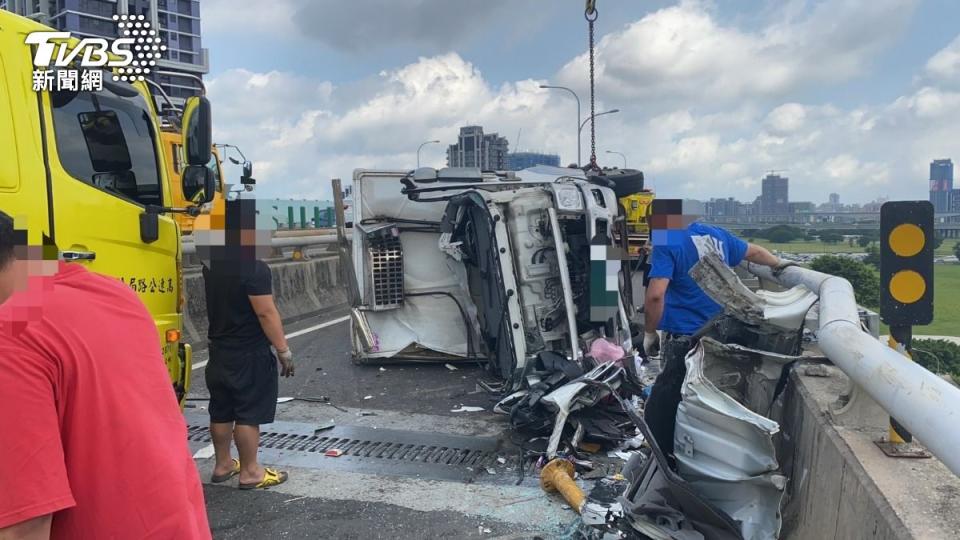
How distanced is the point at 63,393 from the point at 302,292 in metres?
10.1

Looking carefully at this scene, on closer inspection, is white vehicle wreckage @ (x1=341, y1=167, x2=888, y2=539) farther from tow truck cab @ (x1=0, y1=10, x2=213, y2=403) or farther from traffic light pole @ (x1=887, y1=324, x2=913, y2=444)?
tow truck cab @ (x1=0, y1=10, x2=213, y2=403)

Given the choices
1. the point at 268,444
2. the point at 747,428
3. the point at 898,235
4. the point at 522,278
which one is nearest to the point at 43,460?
the point at 747,428

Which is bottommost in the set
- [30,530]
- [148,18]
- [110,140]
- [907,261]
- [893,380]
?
[30,530]

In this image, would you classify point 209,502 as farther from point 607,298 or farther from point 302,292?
point 302,292

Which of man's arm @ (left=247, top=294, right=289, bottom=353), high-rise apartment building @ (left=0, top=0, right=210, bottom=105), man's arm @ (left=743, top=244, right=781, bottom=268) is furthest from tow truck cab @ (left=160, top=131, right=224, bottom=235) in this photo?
man's arm @ (left=743, top=244, right=781, bottom=268)

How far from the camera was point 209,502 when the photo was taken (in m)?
4.10

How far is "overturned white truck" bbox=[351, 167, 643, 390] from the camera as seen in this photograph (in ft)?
20.3

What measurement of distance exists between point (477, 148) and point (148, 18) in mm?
22481

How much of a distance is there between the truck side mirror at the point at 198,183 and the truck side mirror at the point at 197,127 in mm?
185

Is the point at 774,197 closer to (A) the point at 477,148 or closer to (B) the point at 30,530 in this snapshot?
(B) the point at 30,530

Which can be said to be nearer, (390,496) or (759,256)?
(390,496)

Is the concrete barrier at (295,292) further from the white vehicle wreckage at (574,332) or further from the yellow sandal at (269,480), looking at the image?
the yellow sandal at (269,480)

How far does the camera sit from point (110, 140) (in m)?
4.00

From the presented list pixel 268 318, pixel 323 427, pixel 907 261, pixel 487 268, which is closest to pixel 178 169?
pixel 487 268
